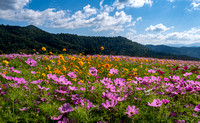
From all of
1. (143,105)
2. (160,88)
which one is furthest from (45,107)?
(160,88)

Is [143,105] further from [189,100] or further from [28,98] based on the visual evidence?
[28,98]

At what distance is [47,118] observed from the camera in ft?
5.72

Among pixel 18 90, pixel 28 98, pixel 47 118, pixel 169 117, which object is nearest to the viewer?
pixel 169 117

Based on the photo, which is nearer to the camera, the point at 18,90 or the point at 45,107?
the point at 45,107

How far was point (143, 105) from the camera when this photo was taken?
1.90 metres

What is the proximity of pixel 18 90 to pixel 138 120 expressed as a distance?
1989mm

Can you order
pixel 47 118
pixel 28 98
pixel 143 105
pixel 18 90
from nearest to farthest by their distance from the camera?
pixel 47 118 → pixel 143 105 → pixel 28 98 → pixel 18 90

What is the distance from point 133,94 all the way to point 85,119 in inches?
35.9

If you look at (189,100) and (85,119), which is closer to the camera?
(85,119)

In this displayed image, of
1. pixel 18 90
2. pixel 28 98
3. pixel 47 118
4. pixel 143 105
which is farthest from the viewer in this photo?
pixel 18 90

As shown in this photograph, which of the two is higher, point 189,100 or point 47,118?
point 189,100

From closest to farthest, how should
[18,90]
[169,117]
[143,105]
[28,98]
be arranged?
[169,117] → [143,105] → [28,98] → [18,90]

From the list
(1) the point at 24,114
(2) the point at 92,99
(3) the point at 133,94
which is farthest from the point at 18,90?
(3) the point at 133,94

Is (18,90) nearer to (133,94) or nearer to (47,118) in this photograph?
(47,118)
